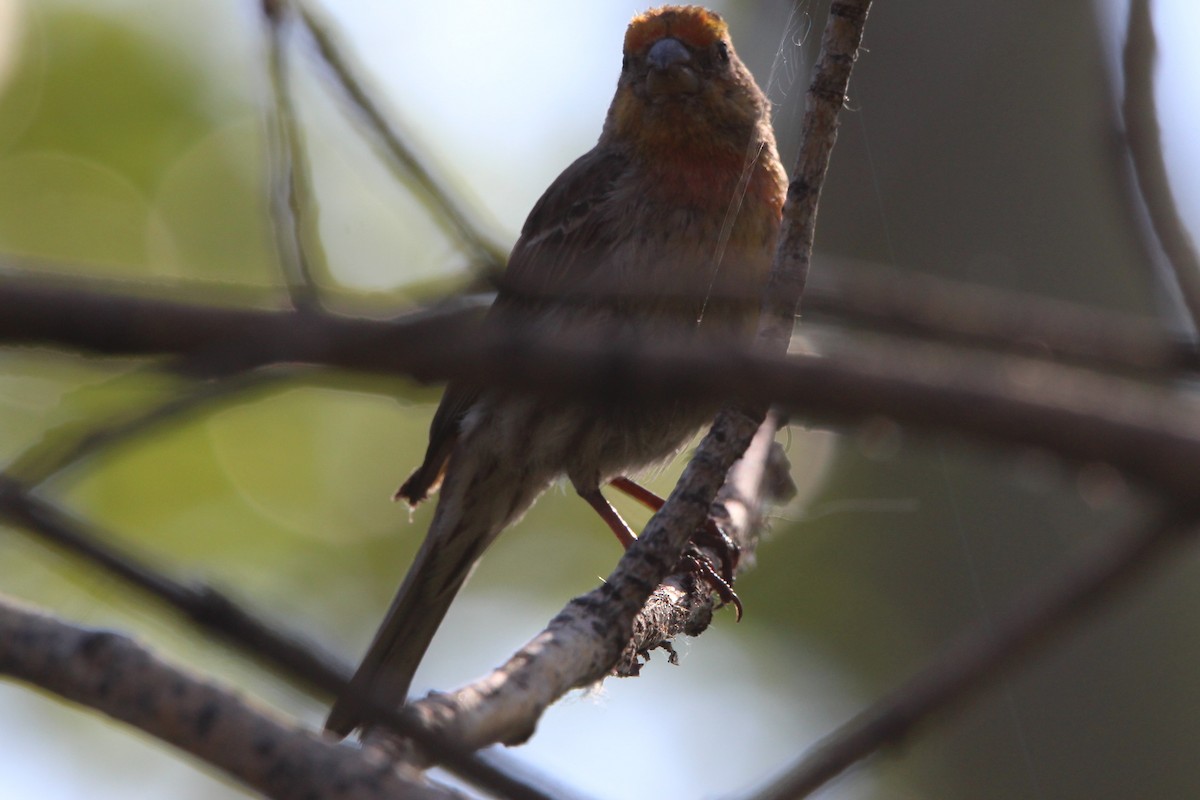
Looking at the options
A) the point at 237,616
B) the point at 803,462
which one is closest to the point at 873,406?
the point at 237,616

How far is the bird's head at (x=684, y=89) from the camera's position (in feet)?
15.9

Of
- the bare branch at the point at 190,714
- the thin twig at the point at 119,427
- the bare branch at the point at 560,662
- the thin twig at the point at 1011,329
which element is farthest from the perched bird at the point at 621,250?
the thin twig at the point at 119,427

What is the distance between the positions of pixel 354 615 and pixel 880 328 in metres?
6.11

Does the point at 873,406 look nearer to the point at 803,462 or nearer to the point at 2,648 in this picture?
the point at 2,648

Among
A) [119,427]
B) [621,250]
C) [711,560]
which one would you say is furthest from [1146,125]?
[621,250]

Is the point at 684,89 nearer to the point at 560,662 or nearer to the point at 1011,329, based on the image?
the point at 560,662

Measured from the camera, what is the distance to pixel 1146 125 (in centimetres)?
217

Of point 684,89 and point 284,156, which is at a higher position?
point 684,89

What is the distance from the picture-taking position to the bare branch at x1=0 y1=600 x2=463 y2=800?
1444 millimetres

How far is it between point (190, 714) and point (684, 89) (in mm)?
3731

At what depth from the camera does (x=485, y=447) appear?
4.71m

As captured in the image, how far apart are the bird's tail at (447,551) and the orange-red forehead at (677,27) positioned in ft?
5.90

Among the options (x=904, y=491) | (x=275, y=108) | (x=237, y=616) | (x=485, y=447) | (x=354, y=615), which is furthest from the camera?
(x=354, y=615)

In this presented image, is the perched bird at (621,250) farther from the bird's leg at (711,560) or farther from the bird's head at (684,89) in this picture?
the bird's leg at (711,560)
